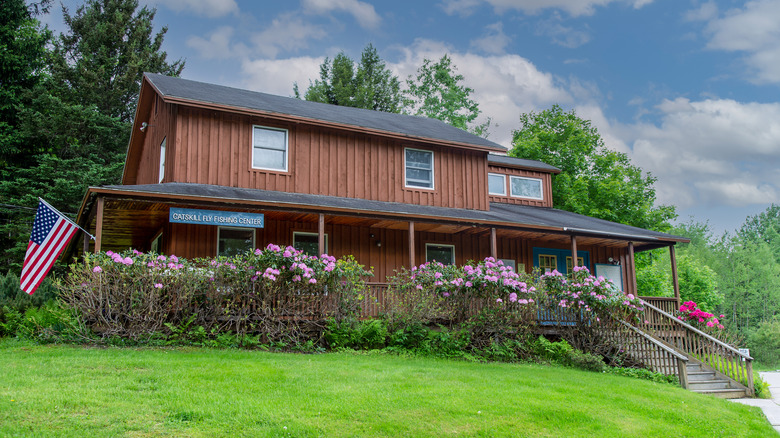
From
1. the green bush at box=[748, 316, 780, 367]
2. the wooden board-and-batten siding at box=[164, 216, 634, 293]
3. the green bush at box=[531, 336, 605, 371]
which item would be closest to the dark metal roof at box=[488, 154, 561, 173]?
the wooden board-and-batten siding at box=[164, 216, 634, 293]

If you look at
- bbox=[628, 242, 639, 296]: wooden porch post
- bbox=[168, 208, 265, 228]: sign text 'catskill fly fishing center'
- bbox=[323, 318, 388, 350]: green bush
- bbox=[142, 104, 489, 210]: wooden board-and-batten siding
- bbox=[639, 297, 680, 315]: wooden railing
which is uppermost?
bbox=[142, 104, 489, 210]: wooden board-and-batten siding

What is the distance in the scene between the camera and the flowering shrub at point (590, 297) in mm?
13188

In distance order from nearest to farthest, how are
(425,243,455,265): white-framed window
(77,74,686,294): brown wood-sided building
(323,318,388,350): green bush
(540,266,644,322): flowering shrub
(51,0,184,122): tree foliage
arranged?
(323,318,388,350): green bush < (540,266,644,322): flowering shrub < (77,74,686,294): brown wood-sided building < (425,243,455,265): white-framed window < (51,0,184,122): tree foliage

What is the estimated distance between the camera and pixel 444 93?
41.2 meters

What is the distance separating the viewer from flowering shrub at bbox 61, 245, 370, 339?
10406 mm

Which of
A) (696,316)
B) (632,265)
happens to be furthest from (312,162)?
(696,316)

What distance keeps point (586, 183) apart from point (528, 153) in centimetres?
379

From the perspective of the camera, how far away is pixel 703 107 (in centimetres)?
3284

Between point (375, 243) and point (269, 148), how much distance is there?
3.70m

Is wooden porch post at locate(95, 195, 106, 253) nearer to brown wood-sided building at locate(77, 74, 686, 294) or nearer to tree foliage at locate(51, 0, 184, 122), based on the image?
brown wood-sided building at locate(77, 74, 686, 294)

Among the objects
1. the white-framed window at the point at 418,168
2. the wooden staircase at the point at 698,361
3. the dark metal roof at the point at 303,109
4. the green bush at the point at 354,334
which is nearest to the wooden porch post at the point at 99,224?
the dark metal roof at the point at 303,109

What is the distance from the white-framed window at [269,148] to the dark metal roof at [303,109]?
56 cm

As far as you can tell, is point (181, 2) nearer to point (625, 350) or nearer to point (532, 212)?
point (532, 212)

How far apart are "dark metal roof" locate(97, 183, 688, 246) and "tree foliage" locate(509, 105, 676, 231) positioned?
35.1ft
